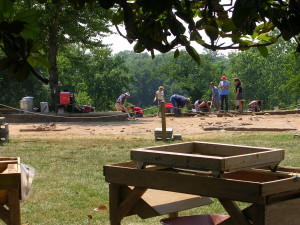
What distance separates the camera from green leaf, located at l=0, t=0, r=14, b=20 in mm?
2117

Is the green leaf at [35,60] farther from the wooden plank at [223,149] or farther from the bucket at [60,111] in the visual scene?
the bucket at [60,111]

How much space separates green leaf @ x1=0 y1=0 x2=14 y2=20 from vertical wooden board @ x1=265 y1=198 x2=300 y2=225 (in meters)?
1.96

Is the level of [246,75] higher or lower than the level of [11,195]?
higher

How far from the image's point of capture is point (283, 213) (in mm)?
3559

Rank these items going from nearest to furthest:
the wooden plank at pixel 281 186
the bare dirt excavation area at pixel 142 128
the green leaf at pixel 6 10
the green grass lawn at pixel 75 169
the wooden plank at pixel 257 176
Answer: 1. the green leaf at pixel 6 10
2. the wooden plank at pixel 281 186
3. the wooden plank at pixel 257 176
4. the green grass lawn at pixel 75 169
5. the bare dirt excavation area at pixel 142 128

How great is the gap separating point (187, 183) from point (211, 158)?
0.24m

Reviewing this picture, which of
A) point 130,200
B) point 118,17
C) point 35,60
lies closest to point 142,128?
point 130,200

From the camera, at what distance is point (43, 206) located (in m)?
6.80

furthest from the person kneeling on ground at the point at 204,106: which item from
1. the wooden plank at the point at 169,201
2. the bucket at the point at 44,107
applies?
the wooden plank at the point at 169,201

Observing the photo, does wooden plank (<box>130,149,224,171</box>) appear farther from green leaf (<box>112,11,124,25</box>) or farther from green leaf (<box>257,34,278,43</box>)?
green leaf (<box>112,11,124,25</box>)

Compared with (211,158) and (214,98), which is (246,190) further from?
(214,98)

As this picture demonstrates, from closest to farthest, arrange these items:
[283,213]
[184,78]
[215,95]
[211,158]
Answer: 1. [283,213]
2. [211,158]
3. [215,95]
4. [184,78]

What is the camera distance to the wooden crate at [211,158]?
12.0 ft

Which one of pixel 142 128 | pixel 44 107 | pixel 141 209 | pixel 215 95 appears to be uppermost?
pixel 215 95
